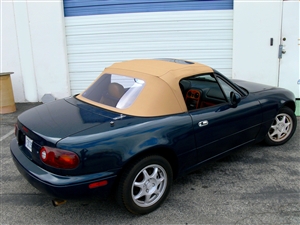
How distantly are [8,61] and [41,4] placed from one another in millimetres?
1689

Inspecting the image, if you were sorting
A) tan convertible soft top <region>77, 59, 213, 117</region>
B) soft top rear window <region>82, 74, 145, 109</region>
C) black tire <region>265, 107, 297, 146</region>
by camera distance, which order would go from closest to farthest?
1. tan convertible soft top <region>77, 59, 213, 117</region>
2. soft top rear window <region>82, 74, 145, 109</region>
3. black tire <region>265, 107, 297, 146</region>

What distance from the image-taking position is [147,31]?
7516 millimetres

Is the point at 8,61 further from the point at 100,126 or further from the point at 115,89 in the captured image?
the point at 100,126

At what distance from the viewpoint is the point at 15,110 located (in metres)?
7.22

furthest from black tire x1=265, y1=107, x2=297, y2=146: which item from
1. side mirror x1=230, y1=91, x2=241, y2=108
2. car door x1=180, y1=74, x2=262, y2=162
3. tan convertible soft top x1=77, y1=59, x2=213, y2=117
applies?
tan convertible soft top x1=77, y1=59, x2=213, y2=117

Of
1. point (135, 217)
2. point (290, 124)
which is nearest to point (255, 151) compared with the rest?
point (290, 124)

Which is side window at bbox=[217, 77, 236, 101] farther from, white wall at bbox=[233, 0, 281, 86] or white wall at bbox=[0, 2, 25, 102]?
white wall at bbox=[0, 2, 25, 102]

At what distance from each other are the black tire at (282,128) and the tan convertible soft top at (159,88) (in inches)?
61.8

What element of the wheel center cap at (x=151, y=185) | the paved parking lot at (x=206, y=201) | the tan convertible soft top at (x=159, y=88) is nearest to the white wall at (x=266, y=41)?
the paved parking lot at (x=206, y=201)

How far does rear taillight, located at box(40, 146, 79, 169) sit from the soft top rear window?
853 millimetres

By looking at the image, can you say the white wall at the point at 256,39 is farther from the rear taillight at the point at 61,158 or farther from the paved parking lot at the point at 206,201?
the rear taillight at the point at 61,158

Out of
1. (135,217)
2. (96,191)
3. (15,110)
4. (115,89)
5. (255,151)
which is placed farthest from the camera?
(15,110)

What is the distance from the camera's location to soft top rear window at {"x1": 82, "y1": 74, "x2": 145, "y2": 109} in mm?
3291

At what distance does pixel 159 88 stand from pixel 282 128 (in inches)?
95.1
